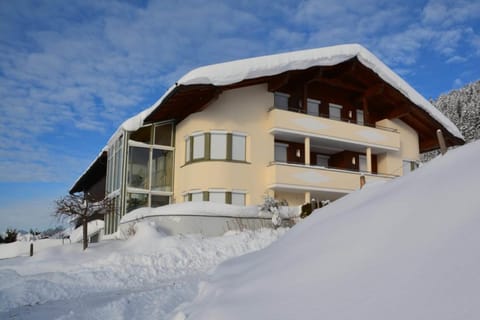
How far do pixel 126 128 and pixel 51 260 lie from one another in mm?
8303

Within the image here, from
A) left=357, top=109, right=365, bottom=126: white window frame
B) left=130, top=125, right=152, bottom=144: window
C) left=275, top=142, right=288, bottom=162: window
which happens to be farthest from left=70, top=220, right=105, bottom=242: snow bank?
left=357, top=109, right=365, bottom=126: white window frame

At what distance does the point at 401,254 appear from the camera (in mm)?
2840

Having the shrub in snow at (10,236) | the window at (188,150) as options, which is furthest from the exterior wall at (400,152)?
the shrub in snow at (10,236)

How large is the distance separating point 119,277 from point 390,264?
31.3ft

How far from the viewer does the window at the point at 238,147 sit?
67.2ft

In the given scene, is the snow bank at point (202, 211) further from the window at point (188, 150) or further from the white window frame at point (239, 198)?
the window at point (188, 150)

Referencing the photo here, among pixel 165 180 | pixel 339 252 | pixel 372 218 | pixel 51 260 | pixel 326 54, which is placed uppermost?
pixel 326 54

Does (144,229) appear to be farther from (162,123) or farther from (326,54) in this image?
(326,54)

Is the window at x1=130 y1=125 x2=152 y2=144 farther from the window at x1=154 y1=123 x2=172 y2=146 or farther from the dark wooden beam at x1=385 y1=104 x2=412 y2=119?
the dark wooden beam at x1=385 y1=104 x2=412 y2=119

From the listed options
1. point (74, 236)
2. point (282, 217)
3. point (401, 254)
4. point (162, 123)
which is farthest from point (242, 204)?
point (401, 254)

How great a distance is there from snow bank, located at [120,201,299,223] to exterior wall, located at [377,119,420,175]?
28.4 feet

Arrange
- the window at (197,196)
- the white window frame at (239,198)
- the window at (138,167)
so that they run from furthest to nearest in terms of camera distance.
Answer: the window at (138,167)
the white window frame at (239,198)
the window at (197,196)

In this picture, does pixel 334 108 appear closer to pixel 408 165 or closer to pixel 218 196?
pixel 408 165

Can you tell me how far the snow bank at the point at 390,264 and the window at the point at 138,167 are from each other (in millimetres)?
17268
